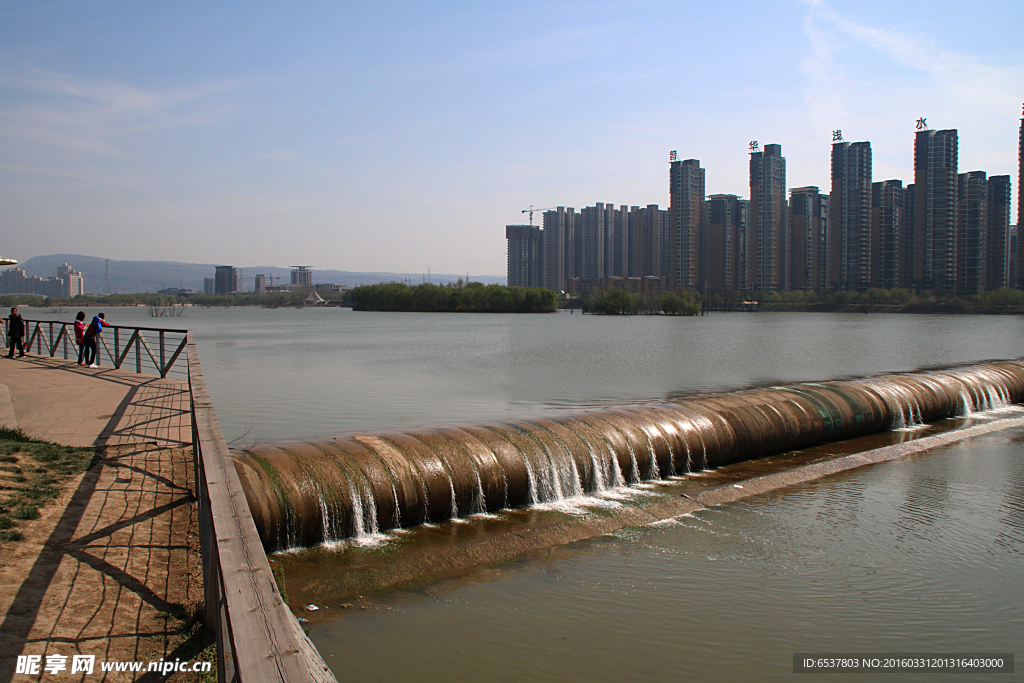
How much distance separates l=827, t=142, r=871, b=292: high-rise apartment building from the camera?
169 meters

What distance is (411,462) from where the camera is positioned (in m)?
9.00

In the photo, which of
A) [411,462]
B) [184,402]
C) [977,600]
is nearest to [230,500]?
[411,462]

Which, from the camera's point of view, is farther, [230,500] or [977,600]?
[977,600]

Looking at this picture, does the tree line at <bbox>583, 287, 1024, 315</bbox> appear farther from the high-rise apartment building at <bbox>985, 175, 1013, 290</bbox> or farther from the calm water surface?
the calm water surface

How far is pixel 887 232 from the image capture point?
6550 inches

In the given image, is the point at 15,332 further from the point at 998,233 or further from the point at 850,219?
the point at 998,233

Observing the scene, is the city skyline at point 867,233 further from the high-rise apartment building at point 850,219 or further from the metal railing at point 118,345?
the metal railing at point 118,345

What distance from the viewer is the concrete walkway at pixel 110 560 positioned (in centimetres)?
424

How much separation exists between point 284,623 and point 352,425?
14.5m

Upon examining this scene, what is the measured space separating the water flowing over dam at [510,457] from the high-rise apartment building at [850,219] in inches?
6780

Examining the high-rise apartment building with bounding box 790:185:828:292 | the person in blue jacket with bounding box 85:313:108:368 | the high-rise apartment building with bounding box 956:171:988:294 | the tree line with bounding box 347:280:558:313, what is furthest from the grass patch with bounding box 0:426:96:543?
the high-rise apartment building with bounding box 790:185:828:292

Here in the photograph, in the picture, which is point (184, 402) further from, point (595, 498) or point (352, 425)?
point (595, 498)

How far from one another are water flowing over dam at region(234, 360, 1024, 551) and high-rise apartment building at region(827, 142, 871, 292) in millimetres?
172206

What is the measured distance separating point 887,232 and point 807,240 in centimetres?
2304
